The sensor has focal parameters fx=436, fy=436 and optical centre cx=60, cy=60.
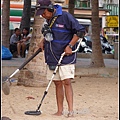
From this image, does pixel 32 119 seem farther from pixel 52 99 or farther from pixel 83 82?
pixel 83 82

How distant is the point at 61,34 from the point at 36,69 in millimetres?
3620

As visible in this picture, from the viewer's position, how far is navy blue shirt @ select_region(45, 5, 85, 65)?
584 cm

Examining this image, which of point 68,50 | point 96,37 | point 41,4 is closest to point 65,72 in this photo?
point 68,50

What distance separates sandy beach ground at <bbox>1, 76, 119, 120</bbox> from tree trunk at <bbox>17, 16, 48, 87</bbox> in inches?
6.5

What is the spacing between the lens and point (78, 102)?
7.73 m

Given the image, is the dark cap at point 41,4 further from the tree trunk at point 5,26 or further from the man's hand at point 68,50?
the tree trunk at point 5,26

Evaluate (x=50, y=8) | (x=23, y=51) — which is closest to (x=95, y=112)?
(x=50, y=8)

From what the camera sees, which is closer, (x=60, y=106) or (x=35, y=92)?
(x=60, y=106)

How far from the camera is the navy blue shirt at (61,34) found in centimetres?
584

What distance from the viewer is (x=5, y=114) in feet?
20.4

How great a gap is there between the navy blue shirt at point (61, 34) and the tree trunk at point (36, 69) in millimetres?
3441

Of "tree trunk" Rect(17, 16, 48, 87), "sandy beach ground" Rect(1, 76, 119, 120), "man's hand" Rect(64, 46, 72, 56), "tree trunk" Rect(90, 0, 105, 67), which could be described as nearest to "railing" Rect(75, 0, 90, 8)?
"tree trunk" Rect(90, 0, 105, 67)

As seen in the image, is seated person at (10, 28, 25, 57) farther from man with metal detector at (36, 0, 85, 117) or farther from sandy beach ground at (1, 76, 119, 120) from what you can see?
man with metal detector at (36, 0, 85, 117)

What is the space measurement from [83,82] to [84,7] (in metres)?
26.0
